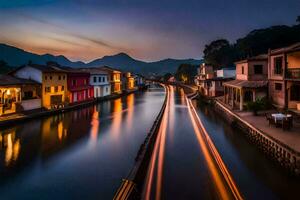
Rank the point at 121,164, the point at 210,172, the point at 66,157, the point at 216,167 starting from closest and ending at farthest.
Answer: the point at 210,172 < the point at 216,167 < the point at 121,164 < the point at 66,157

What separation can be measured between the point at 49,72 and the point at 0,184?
31328mm

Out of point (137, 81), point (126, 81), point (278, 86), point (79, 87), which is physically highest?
point (137, 81)

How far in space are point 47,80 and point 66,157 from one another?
2672 centimetres

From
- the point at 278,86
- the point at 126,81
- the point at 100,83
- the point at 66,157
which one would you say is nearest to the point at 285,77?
the point at 278,86

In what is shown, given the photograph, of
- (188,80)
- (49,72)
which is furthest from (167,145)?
(188,80)

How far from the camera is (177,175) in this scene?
56.0 feet

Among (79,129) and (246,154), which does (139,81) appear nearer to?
(79,129)

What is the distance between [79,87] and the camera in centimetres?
5666

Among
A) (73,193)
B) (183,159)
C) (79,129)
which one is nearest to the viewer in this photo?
(73,193)

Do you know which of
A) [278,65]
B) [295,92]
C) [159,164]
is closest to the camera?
[159,164]

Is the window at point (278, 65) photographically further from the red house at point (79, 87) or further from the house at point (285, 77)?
the red house at point (79, 87)

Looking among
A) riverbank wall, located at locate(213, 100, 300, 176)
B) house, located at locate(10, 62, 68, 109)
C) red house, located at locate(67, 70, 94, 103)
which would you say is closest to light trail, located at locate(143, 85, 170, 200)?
riverbank wall, located at locate(213, 100, 300, 176)

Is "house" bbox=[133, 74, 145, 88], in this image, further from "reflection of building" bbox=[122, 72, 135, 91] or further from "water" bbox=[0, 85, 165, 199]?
"water" bbox=[0, 85, 165, 199]

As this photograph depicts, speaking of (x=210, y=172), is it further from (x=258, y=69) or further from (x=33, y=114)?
(x=33, y=114)
